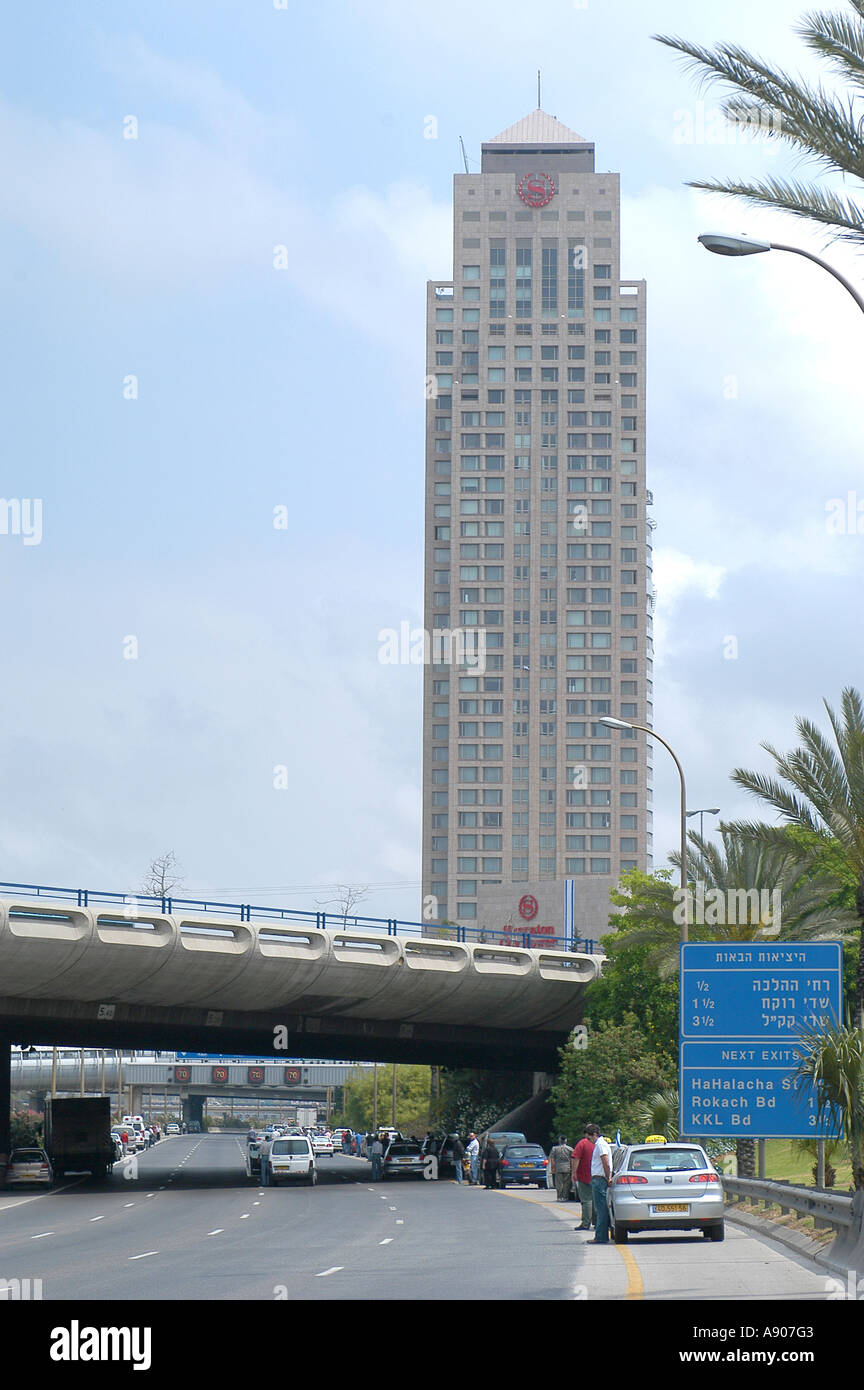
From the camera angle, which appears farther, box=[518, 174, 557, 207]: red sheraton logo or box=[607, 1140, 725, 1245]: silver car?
box=[518, 174, 557, 207]: red sheraton logo

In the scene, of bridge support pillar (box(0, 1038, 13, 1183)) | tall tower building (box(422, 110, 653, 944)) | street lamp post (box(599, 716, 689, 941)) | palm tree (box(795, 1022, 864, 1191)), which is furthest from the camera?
tall tower building (box(422, 110, 653, 944))

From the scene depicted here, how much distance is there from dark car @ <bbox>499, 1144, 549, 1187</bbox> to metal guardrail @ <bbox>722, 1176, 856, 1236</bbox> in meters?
16.9

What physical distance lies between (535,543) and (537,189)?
104ft

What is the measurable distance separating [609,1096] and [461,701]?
9171 cm

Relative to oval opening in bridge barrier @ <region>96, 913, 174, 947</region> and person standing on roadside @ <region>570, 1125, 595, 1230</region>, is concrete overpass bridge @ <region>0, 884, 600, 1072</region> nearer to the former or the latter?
oval opening in bridge barrier @ <region>96, 913, 174, 947</region>

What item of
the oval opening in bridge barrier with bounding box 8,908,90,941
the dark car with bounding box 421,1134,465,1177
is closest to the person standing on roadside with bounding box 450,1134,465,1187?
the dark car with bounding box 421,1134,465,1177

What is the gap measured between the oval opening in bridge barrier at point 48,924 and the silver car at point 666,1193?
26421 millimetres

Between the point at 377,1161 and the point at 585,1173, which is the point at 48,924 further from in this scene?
the point at 585,1173

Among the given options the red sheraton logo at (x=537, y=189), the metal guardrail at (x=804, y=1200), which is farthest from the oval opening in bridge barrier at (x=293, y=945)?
the red sheraton logo at (x=537, y=189)

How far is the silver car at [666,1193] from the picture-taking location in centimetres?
Answer: 2509

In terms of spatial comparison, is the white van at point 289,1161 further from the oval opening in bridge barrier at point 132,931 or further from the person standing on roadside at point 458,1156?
the oval opening in bridge barrier at point 132,931

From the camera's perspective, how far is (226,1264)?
21469 mm

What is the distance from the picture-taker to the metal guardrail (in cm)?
2214

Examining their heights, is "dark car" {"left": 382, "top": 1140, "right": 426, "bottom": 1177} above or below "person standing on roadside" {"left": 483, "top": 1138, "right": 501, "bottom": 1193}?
below
